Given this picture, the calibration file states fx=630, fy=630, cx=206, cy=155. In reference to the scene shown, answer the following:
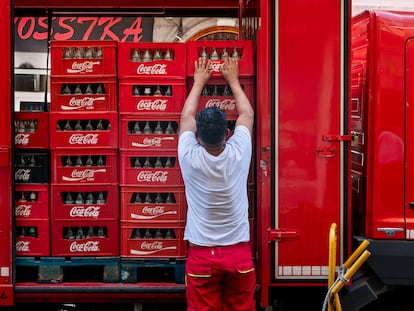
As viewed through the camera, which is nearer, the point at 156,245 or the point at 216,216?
the point at 216,216

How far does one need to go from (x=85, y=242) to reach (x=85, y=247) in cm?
4

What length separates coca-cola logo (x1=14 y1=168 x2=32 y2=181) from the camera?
4488 millimetres

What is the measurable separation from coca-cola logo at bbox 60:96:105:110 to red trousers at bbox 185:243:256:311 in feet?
4.27

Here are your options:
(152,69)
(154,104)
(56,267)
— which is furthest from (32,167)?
(152,69)

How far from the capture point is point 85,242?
14.7 feet

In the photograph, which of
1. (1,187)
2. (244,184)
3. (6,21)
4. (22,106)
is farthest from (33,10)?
(244,184)

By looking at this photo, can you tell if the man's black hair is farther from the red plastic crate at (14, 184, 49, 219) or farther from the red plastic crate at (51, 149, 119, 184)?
the red plastic crate at (14, 184, 49, 219)

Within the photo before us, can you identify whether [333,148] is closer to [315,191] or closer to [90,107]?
[315,191]

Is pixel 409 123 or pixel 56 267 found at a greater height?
pixel 409 123

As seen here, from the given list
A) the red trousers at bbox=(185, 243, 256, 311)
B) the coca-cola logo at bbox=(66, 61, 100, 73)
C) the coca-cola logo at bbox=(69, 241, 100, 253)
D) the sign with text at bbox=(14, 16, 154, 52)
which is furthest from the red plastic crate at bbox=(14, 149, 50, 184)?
the sign with text at bbox=(14, 16, 154, 52)

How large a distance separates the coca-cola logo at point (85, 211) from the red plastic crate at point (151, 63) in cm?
96

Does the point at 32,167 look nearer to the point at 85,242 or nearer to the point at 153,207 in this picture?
the point at 85,242

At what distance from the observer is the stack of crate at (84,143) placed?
4.45 metres

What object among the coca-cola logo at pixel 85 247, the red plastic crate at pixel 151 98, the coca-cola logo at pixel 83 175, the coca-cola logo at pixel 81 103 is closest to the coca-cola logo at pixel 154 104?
the red plastic crate at pixel 151 98
